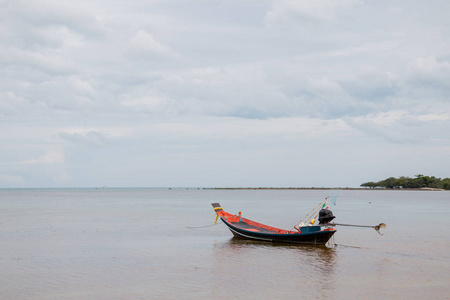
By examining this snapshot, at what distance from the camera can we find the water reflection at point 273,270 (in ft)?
48.2

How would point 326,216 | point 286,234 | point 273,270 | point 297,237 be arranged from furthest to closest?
point 286,234
point 297,237
point 326,216
point 273,270

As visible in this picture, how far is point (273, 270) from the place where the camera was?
17.9m

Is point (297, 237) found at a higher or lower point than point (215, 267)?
higher

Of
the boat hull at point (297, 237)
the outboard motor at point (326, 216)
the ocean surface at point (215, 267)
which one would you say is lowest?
the ocean surface at point (215, 267)

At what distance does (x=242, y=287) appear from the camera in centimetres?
1505

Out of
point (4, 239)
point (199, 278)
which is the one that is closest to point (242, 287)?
point (199, 278)

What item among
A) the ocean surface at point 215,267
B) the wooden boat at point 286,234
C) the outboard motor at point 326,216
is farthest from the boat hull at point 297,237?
the outboard motor at point 326,216

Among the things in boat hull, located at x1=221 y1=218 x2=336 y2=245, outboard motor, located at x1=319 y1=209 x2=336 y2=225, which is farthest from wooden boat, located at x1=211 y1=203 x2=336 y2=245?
outboard motor, located at x1=319 y1=209 x2=336 y2=225

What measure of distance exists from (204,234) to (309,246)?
8780 millimetres

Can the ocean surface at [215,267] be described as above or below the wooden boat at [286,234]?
below

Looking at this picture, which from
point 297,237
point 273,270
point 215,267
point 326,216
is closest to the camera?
point 273,270

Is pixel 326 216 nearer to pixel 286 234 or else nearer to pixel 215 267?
pixel 286 234

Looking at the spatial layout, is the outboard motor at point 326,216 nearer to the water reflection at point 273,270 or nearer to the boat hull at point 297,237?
the boat hull at point 297,237

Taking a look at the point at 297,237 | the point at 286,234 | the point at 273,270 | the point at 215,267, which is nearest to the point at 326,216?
the point at 297,237
